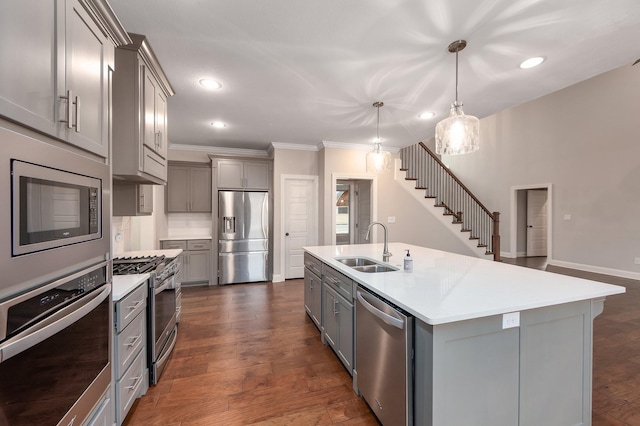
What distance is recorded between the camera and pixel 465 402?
1263 millimetres

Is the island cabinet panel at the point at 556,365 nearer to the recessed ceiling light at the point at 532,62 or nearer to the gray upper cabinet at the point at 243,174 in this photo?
the recessed ceiling light at the point at 532,62

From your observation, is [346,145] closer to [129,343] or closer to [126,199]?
[126,199]

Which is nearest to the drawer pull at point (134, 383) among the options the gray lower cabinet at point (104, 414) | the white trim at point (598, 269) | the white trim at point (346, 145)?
the gray lower cabinet at point (104, 414)

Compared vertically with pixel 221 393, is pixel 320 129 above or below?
above

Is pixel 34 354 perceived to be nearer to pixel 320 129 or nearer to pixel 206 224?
pixel 320 129

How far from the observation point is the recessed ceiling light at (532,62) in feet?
7.39

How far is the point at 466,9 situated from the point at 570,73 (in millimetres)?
1645

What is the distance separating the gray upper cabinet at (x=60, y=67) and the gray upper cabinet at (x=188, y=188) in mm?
3487

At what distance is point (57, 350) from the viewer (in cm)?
100

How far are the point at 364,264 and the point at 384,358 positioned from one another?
1.21 metres

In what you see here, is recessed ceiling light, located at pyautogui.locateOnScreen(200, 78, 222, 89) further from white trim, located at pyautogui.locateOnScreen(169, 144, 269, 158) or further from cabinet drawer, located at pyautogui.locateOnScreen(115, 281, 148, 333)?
white trim, located at pyautogui.locateOnScreen(169, 144, 269, 158)

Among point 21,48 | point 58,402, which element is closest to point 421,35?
point 21,48

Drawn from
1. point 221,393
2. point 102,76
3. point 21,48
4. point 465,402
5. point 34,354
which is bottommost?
point 221,393

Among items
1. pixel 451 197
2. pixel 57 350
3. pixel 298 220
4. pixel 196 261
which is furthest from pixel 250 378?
pixel 451 197
